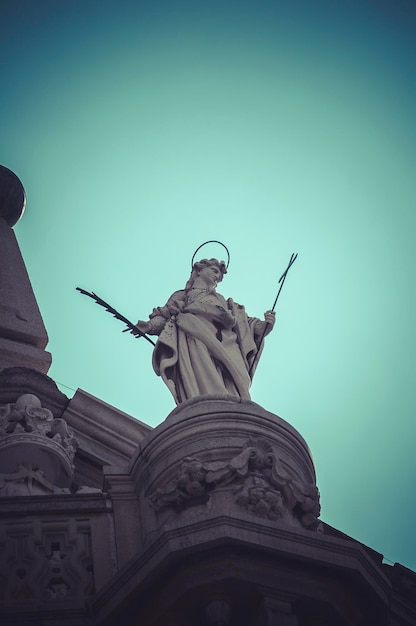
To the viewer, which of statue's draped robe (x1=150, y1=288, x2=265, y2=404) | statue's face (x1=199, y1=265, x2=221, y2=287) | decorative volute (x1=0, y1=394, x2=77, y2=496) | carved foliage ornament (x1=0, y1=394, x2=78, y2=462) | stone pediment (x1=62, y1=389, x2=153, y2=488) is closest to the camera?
decorative volute (x1=0, y1=394, x2=77, y2=496)

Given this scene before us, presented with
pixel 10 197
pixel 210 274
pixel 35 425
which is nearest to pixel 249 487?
pixel 35 425

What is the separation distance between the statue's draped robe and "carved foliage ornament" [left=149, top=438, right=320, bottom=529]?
1941mm

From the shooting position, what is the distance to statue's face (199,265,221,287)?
15258 mm

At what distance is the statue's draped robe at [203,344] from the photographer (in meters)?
13.3

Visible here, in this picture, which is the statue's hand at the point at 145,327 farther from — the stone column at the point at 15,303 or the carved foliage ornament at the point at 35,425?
the stone column at the point at 15,303

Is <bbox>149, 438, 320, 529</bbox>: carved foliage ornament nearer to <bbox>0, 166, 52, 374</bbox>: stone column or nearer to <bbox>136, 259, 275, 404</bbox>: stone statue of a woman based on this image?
→ <bbox>136, 259, 275, 404</bbox>: stone statue of a woman

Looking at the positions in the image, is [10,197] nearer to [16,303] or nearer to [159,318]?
[16,303]

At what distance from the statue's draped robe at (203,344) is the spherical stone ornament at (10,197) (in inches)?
253

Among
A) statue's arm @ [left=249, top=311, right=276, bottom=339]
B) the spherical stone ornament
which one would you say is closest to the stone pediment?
statue's arm @ [left=249, top=311, right=276, bottom=339]

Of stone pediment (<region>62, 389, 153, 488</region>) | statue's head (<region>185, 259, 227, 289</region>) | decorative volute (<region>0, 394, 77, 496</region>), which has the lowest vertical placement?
decorative volute (<region>0, 394, 77, 496</region>)

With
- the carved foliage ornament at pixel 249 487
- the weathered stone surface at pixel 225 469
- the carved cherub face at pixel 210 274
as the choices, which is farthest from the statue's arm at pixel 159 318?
the carved foliage ornament at pixel 249 487

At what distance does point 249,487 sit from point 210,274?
4940mm

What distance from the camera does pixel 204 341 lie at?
541 inches

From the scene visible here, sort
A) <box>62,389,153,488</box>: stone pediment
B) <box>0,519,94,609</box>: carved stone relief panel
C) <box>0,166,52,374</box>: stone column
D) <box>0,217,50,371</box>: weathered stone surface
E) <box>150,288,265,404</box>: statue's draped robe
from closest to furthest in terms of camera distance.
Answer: <box>0,519,94,609</box>: carved stone relief panel < <box>150,288,265,404</box>: statue's draped robe < <box>62,389,153,488</box>: stone pediment < <box>0,166,52,374</box>: stone column < <box>0,217,50,371</box>: weathered stone surface
